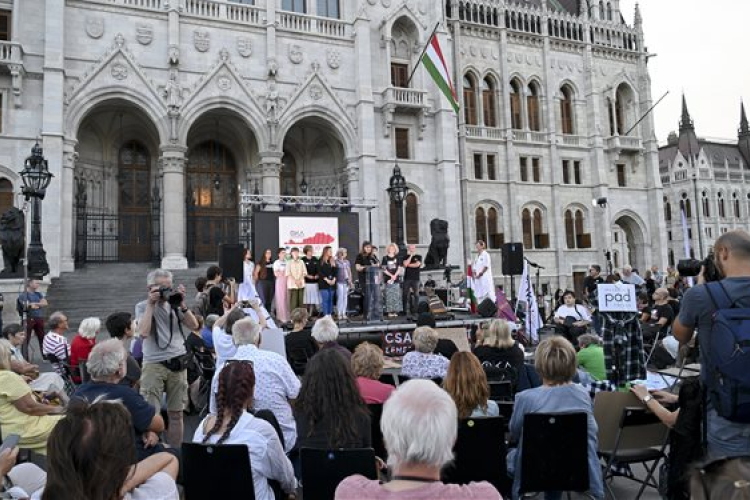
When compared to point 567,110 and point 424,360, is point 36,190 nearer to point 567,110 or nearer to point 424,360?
point 424,360

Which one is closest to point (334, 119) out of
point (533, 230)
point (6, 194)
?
point (6, 194)

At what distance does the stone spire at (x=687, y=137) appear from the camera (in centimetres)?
7562

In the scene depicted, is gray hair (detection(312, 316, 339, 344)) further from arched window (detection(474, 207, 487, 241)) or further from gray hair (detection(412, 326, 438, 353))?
arched window (detection(474, 207, 487, 241))

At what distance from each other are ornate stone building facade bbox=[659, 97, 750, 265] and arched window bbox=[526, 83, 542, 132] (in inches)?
1791

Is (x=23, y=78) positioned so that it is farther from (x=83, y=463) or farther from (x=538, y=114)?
(x=538, y=114)

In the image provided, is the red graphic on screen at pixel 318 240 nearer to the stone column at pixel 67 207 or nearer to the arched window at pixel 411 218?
the arched window at pixel 411 218

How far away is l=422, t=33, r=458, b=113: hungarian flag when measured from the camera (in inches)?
907

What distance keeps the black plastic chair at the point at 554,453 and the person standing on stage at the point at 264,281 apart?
12.7 m

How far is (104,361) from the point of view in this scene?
13.8ft

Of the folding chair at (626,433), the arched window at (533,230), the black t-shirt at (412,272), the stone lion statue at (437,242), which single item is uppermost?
the arched window at (533,230)

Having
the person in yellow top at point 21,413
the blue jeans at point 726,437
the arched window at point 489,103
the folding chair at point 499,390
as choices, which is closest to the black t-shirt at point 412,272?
the folding chair at point 499,390

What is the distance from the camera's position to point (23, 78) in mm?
21031

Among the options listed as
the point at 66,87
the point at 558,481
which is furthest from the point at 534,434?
the point at 66,87

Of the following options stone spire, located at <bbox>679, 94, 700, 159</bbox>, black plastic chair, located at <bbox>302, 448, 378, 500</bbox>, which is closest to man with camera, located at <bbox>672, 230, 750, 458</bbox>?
black plastic chair, located at <bbox>302, 448, 378, 500</bbox>
